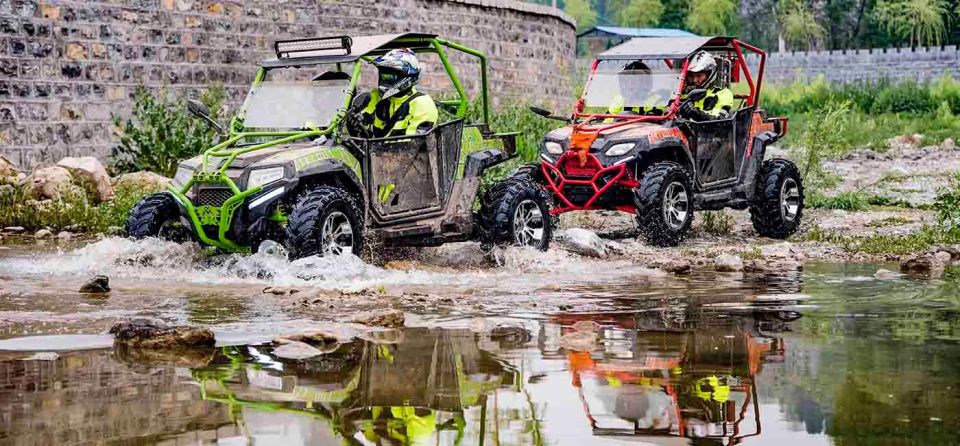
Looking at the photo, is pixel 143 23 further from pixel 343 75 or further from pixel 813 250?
pixel 813 250

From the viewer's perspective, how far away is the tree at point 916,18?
61281 mm

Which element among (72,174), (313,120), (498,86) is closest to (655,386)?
(313,120)

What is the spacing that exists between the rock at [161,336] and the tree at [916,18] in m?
55.6

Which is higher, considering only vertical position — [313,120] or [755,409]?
[313,120]

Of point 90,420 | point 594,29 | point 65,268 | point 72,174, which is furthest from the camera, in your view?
point 594,29

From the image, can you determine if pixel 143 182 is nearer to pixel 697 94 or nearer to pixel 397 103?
pixel 397 103

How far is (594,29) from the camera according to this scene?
69.3 metres

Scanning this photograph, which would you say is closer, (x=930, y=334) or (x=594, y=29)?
(x=930, y=334)

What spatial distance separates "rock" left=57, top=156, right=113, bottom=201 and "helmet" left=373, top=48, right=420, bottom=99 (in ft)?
19.3

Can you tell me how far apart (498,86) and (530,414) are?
827 inches

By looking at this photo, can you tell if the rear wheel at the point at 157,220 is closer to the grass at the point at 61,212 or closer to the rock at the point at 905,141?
the grass at the point at 61,212

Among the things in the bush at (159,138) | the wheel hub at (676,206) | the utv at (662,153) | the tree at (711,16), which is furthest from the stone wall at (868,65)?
the wheel hub at (676,206)

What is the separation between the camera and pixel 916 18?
204ft

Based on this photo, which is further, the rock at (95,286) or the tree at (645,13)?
the tree at (645,13)
